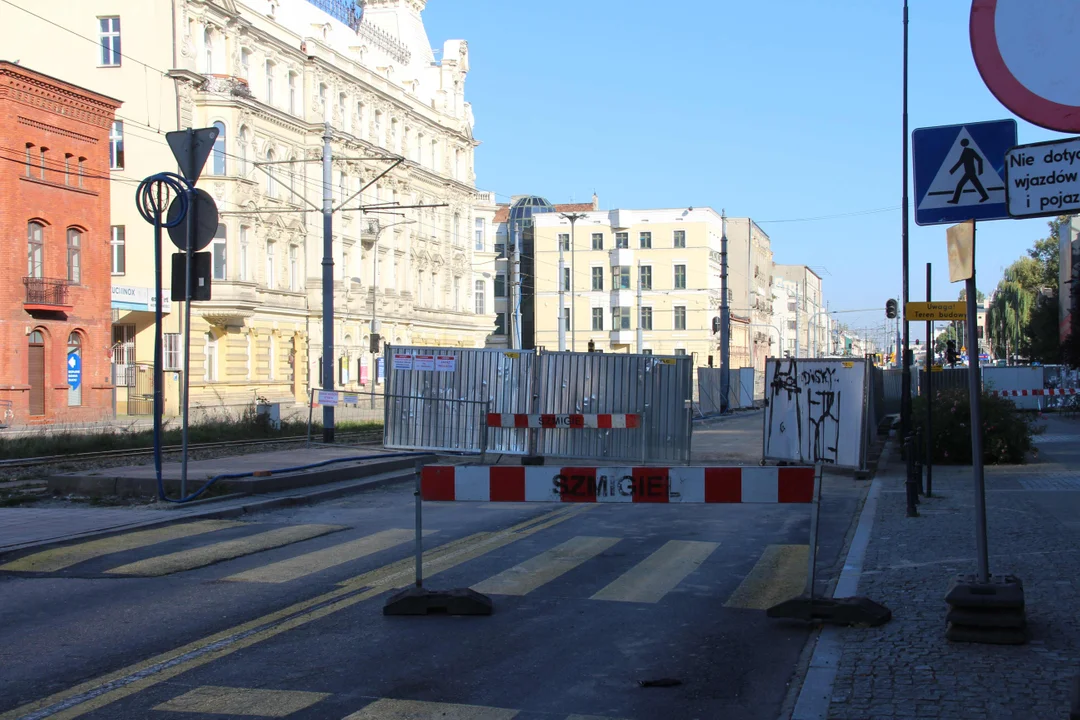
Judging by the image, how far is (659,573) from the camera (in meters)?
9.02

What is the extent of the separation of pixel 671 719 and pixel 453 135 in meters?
63.2

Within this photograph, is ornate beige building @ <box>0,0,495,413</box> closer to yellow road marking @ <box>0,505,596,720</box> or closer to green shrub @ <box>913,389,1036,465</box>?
green shrub @ <box>913,389,1036,465</box>

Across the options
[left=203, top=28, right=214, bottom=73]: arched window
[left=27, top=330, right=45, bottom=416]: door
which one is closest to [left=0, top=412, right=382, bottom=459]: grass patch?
[left=27, top=330, right=45, bottom=416]: door

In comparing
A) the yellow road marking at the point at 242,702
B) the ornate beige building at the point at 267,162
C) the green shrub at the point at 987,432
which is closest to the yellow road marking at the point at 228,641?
the yellow road marking at the point at 242,702

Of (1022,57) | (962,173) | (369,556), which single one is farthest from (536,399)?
(1022,57)

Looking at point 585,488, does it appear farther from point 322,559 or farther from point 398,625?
point 322,559

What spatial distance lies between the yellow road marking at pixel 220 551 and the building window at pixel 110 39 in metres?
37.6

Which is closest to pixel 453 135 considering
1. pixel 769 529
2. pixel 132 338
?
pixel 132 338

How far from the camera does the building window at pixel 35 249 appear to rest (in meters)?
34.9

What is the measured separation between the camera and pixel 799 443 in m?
18.2

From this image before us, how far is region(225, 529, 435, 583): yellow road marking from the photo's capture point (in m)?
8.80

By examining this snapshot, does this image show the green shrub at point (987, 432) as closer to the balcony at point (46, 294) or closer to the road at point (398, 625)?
the road at point (398, 625)

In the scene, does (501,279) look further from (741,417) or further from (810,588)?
(810,588)

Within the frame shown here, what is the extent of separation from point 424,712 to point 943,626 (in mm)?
3507
